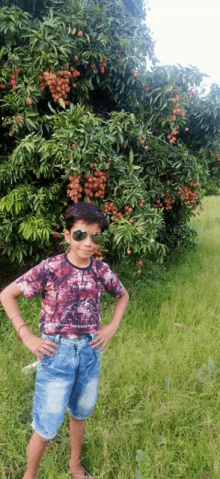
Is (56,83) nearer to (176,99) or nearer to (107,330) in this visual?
(176,99)

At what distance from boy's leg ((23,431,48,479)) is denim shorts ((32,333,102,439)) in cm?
6

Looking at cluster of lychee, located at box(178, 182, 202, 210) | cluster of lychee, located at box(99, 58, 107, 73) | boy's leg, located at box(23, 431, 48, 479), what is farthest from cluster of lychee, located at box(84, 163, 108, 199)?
boy's leg, located at box(23, 431, 48, 479)

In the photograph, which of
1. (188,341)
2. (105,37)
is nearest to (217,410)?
(188,341)

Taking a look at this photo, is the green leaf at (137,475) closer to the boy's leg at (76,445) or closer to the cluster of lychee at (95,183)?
the boy's leg at (76,445)

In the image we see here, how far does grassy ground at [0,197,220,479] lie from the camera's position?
1949mm

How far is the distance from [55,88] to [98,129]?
0.63 meters

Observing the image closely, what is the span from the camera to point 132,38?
377cm

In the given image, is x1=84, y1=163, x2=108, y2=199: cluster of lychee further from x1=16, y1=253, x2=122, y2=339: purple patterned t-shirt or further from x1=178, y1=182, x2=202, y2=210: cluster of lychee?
x1=16, y1=253, x2=122, y2=339: purple patterned t-shirt

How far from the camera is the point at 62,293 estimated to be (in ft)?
4.86

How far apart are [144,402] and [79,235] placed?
5.31 feet

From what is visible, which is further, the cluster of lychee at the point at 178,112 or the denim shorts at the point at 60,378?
the cluster of lychee at the point at 178,112

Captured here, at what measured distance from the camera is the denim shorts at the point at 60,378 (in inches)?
58.3

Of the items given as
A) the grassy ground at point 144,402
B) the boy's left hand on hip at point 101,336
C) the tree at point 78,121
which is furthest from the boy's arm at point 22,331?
the tree at point 78,121

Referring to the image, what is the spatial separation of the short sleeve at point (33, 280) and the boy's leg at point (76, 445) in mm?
796
